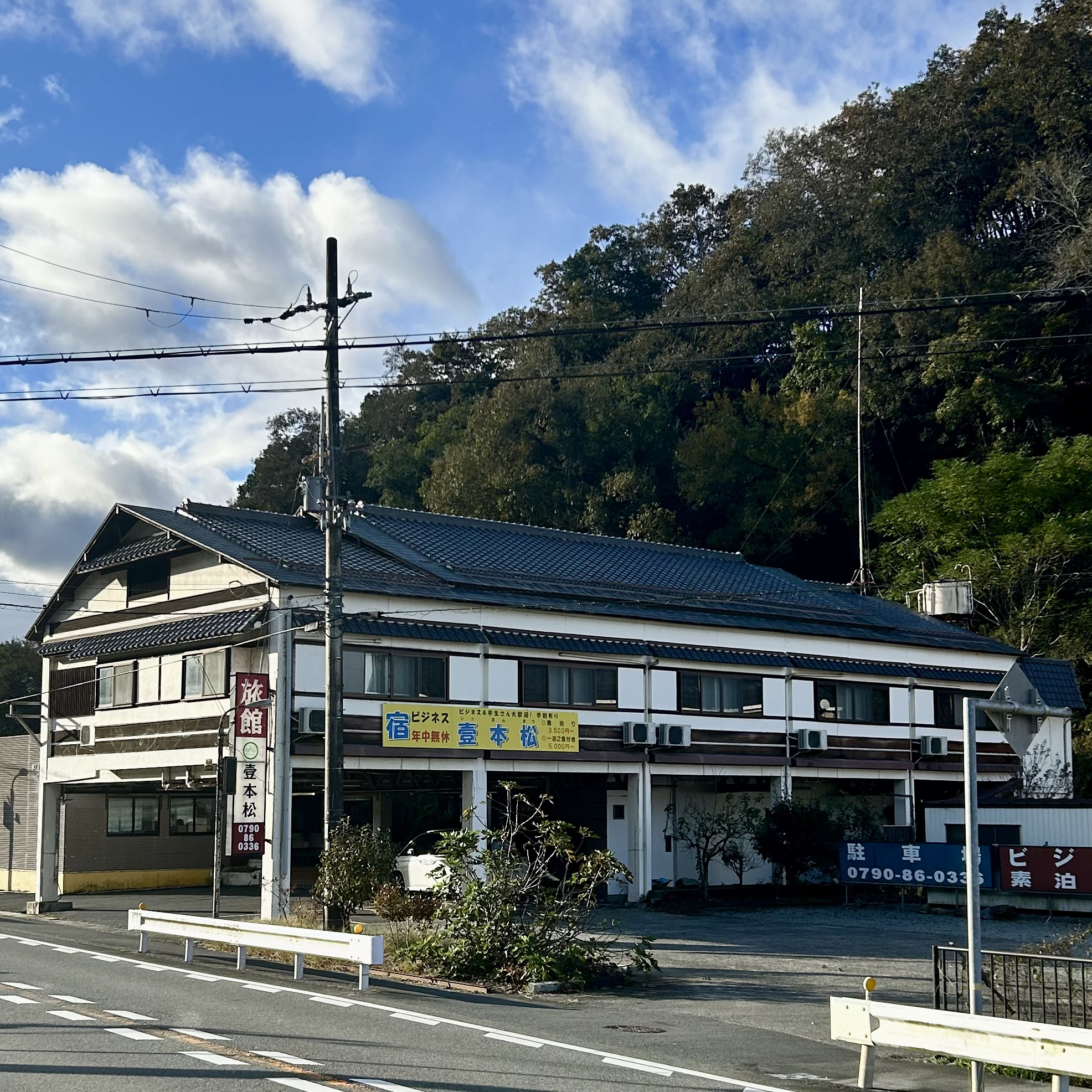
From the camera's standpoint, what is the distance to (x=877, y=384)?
5694cm

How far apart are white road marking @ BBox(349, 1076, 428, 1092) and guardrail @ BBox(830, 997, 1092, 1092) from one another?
12.1 feet

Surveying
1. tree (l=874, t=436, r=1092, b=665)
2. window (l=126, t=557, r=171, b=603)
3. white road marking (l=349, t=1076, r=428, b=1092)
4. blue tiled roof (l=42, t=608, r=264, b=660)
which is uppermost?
tree (l=874, t=436, r=1092, b=665)

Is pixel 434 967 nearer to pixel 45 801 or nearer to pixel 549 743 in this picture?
pixel 549 743

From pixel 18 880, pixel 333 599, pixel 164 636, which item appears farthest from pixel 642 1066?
pixel 18 880

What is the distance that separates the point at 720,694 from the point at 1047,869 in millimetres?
9136

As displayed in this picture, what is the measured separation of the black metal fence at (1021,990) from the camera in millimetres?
13102

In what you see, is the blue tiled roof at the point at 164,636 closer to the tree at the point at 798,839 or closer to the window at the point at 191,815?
the window at the point at 191,815

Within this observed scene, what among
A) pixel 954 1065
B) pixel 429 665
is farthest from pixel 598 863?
pixel 429 665

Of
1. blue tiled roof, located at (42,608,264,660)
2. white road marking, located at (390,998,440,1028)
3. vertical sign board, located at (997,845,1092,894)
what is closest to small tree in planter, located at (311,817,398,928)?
white road marking, located at (390,998,440,1028)

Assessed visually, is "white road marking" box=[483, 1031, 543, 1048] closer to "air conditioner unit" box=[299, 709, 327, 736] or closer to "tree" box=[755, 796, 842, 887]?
"air conditioner unit" box=[299, 709, 327, 736]

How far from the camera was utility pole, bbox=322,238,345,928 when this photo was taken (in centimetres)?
2270

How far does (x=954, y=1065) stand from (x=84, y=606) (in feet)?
93.6

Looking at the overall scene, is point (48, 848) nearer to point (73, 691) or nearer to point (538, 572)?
point (73, 691)

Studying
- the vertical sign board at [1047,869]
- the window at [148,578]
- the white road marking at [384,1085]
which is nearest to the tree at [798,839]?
the vertical sign board at [1047,869]
